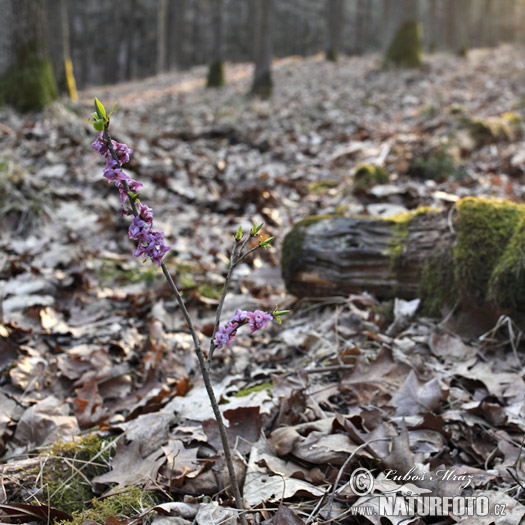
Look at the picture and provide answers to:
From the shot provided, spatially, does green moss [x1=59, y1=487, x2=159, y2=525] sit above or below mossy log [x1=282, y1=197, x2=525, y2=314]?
below

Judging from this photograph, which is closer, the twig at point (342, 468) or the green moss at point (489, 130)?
the twig at point (342, 468)

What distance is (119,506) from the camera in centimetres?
165

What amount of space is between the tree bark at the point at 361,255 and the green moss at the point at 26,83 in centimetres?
565

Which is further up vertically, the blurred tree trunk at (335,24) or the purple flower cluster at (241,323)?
the blurred tree trunk at (335,24)

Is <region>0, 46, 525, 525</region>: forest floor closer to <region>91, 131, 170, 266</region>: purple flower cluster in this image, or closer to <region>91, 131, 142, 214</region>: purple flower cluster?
<region>91, 131, 170, 266</region>: purple flower cluster

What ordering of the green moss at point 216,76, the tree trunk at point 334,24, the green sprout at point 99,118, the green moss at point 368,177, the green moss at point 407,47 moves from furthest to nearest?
the tree trunk at point 334,24 → the green moss at point 216,76 → the green moss at point 407,47 → the green moss at point 368,177 → the green sprout at point 99,118

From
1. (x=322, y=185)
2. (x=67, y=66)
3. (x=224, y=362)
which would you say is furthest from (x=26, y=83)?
(x=224, y=362)

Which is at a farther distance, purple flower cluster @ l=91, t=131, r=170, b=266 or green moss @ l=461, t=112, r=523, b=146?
green moss @ l=461, t=112, r=523, b=146

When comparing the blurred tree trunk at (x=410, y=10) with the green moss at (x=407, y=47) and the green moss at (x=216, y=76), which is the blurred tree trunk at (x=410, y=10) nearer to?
the green moss at (x=407, y=47)

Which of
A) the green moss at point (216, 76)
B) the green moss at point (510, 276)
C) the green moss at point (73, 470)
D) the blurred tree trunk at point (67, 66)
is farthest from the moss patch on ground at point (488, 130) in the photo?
the green moss at point (216, 76)

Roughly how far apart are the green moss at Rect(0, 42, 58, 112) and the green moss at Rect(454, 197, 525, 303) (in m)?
6.45

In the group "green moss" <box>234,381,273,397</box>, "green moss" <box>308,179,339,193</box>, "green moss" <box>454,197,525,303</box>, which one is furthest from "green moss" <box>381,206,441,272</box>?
"green moss" <box>308,179,339,193</box>

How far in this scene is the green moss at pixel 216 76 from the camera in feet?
49.9

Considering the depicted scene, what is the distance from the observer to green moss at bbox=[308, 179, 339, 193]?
5615 millimetres
